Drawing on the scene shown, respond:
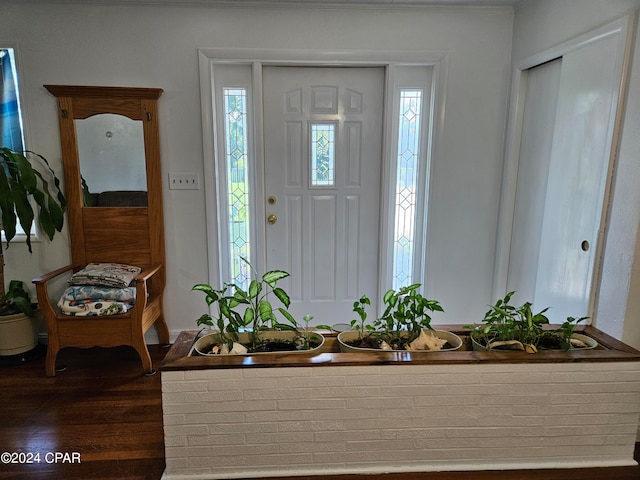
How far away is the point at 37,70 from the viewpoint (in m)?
2.28

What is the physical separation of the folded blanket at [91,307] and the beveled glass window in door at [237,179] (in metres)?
0.77

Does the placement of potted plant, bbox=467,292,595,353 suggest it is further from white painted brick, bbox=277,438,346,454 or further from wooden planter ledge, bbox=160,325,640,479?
white painted brick, bbox=277,438,346,454

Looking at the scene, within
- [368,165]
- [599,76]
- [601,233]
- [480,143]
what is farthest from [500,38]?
[601,233]

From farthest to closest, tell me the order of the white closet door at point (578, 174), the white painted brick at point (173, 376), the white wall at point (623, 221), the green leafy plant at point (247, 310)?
the white closet door at point (578, 174) → the white wall at point (623, 221) → the green leafy plant at point (247, 310) → the white painted brick at point (173, 376)

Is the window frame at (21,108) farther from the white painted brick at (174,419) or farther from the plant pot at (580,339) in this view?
the plant pot at (580,339)

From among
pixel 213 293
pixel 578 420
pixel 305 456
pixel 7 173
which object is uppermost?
pixel 7 173

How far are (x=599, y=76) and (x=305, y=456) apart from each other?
201 cm

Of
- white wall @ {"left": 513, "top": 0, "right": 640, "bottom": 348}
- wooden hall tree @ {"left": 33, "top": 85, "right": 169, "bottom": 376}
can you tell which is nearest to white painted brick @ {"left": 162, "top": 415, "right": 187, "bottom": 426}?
wooden hall tree @ {"left": 33, "top": 85, "right": 169, "bottom": 376}

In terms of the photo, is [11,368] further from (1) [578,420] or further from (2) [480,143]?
(2) [480,143]

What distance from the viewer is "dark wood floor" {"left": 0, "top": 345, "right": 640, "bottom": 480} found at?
56.5 inches

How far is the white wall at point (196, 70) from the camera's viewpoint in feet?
7.41

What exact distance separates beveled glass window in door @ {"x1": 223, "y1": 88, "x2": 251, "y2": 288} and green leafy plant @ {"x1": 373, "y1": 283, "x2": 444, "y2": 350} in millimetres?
1382

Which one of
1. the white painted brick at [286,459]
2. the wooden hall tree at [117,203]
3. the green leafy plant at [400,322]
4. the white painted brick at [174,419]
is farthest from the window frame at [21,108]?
the green leafy plant at [400,322]

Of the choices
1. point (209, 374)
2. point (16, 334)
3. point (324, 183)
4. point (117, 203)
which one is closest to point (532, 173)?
point (324, 183)
